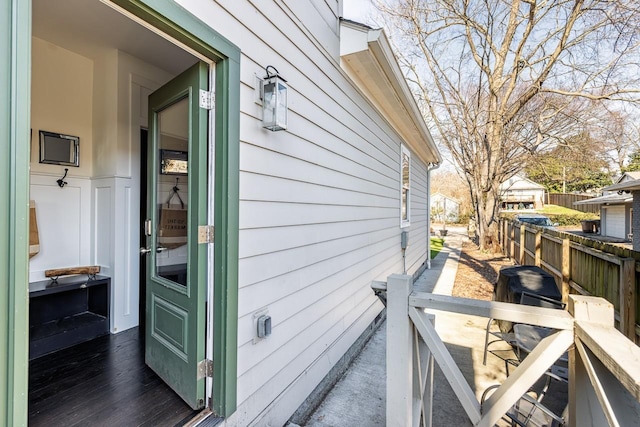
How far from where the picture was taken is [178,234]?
2182mm

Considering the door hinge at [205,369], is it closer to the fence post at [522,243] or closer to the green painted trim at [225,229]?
the green painted trim at [225,229]

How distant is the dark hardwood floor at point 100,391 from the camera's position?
1847 millimetres

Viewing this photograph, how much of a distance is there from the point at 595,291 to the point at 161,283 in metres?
4.61

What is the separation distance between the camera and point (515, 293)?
147 inches

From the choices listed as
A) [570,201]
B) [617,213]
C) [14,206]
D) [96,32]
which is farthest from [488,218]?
[570,201]

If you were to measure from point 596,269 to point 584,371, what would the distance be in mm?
3356

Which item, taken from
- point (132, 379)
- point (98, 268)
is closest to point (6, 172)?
point (132, 379)

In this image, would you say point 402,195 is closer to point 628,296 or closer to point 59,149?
point 628,296

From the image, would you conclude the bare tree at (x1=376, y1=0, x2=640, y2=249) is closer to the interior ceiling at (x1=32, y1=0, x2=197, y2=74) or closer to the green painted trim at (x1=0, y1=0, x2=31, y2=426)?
the interior ceiling at (x1=32, y1=0, x2=197, y2=74)

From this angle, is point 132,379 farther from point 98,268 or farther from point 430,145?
point 430,145

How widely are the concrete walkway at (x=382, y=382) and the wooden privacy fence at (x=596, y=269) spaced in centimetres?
127

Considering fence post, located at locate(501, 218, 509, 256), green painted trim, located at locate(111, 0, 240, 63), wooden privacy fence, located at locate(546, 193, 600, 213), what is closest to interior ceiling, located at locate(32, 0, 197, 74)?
green painted trim, located at locate(111, 0, 240, 63)

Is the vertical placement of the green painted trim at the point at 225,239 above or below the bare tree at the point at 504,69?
below

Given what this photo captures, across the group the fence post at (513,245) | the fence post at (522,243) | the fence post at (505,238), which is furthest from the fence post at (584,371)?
the fence post at (505,238)
